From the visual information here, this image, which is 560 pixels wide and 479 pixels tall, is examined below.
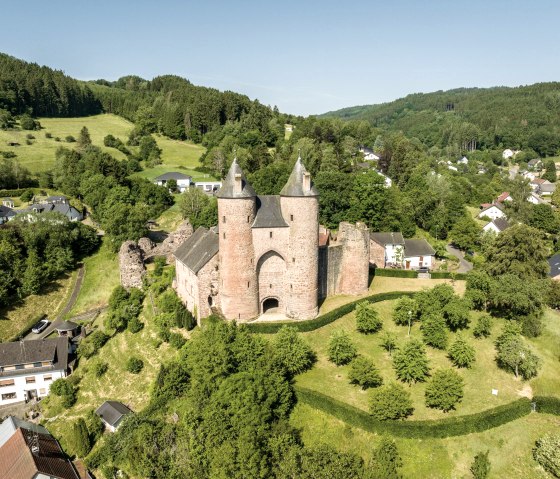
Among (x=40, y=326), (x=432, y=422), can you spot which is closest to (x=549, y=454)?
(x=432, y=422)

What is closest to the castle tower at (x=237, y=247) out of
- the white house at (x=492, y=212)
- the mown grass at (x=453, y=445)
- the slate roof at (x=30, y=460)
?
the mown grass at (x=453, y=445)

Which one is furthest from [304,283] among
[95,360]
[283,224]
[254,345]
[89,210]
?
[89,210]

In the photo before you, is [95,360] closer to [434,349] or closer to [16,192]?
[434,349]

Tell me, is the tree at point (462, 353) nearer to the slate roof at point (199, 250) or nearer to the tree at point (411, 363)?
the tree at point (411, 363)

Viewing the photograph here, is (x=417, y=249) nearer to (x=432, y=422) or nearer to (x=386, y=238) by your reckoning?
(x=386, y=238)

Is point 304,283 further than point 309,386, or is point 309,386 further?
point 304,283
